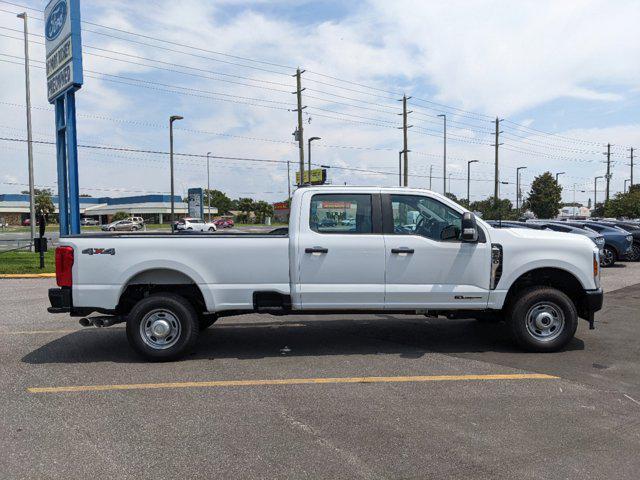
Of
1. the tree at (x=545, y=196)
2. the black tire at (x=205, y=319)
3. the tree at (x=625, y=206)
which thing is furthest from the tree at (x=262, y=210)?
the black tire at (x=205, y=319)

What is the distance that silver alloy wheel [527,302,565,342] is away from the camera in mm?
6387

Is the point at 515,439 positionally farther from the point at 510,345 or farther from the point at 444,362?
the point at 510,345

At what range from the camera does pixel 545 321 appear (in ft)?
21.0

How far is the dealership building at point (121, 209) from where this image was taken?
102438mm

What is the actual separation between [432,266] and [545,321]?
1512 millimetres

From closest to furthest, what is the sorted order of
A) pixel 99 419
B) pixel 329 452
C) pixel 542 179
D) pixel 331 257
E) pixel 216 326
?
pixel 329 452
pixel 99 419
pixel 331 257
pixel 216 326
pixel 542 179

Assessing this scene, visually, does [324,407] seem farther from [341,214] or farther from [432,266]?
[341,214]

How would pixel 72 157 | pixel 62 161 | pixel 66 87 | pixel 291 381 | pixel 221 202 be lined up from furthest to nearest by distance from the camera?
pixel 221 202 → pixel 62 161 → pixel 66 87 → pixel 72 157 → pixel 291 381

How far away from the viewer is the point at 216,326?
8.23m

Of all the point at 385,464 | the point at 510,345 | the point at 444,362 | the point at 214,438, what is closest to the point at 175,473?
the point at 214,438

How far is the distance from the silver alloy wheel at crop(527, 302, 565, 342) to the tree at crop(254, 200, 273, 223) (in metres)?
94.7

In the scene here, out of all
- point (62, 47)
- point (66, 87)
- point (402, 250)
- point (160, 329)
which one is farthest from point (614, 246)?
point (62, 47)

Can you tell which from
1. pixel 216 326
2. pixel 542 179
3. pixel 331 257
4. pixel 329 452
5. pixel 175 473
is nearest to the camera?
pixel 175 473

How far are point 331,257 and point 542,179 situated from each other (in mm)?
62112
